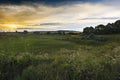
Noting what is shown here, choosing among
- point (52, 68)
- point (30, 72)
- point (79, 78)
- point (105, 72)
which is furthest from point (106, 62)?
point (30, 72)

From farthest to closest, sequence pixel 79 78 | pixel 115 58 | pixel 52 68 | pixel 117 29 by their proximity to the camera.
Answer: pixel 117 29 → pixel 115 58 → pixel 52 68 → pixel 79 78

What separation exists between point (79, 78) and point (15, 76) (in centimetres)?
162

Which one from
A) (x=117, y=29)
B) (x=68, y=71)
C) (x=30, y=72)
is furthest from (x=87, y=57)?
(x=117, y=29)

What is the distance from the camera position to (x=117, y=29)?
80562 millimetres

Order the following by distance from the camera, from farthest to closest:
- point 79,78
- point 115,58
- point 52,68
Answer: point 115,58 < point 52,68 < point 79,78

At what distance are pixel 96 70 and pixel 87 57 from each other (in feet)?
2.43

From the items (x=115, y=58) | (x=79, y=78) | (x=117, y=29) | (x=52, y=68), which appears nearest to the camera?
(x=79, y=78)

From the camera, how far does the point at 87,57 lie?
6.55 metres

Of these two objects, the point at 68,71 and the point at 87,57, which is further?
the point at 87,57

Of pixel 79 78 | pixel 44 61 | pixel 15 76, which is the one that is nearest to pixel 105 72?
pixel 79 78

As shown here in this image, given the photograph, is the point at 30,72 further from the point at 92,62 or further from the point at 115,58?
the point at 115,58

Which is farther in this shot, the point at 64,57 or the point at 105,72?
the point at 64,57

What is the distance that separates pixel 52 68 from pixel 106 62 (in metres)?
1.36

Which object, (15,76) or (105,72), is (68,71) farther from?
(15,76)
